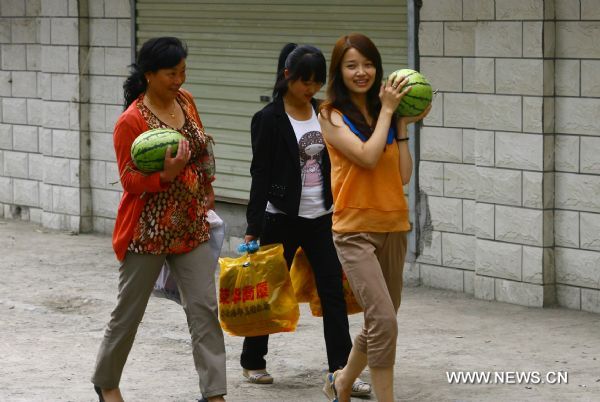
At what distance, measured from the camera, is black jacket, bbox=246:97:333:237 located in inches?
273

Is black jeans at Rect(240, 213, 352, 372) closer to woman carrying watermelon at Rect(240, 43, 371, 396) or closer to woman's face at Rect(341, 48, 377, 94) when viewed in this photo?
woman carrying watermelon at Rect(240, 43, 371, 396)

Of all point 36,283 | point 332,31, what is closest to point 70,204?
point 36,283

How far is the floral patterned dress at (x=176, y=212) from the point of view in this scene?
20.4ft

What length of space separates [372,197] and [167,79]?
1.16 m

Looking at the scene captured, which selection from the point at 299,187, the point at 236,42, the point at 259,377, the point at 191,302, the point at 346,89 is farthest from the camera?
the point at 236,42

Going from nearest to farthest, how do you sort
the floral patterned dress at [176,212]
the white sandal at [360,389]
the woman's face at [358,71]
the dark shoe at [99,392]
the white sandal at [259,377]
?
1. the woman's face at [358,71]
2. the floral patterned dress at [176,212]
3. the dark shoe at [99,392]
4. the white sandal at [360,389]
5. the white sandal at [259,377]

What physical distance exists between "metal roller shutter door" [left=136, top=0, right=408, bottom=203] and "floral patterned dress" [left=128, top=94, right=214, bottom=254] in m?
4.03

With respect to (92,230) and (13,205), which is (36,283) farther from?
(13,205)

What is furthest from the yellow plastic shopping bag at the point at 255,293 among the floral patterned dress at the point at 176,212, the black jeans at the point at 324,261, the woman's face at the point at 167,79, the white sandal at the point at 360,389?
the woman's face at the point at 167,79

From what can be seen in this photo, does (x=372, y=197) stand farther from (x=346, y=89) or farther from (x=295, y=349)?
(x=295, y=349)

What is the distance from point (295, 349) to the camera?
7.98m

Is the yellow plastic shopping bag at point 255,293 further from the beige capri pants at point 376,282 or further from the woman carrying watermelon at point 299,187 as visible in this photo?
the beige capri pants at point 376,282

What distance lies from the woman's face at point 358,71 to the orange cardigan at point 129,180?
3.35 ft

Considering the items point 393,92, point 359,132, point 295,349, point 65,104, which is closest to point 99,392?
point 295,349
